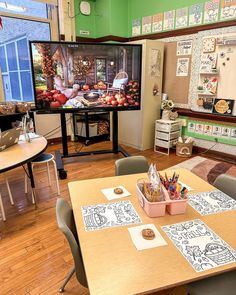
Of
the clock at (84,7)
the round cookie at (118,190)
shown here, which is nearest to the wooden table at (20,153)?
the round cookie at (118,190)

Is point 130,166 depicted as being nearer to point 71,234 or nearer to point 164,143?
point 71,234

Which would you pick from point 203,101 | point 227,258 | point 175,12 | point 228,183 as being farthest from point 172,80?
point 227,258

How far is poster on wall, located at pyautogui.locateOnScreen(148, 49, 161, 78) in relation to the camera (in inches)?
164

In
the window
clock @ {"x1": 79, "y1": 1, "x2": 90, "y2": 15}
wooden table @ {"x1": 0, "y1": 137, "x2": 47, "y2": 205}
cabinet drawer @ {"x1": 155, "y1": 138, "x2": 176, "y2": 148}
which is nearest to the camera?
wooden table @ {"x1": 0, "y1": 137, "x2": 47, "y2": 205}

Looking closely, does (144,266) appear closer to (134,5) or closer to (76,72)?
(76,72)

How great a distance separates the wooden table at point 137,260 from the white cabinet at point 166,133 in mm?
2998

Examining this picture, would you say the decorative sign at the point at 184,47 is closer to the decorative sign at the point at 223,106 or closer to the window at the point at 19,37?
the decorative sign at the point at 223,106

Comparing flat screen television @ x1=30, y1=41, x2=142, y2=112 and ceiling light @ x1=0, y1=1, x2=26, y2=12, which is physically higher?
ceiling light @ x1=0, y1=1, x2=26, y2=12

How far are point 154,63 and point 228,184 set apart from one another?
310cm

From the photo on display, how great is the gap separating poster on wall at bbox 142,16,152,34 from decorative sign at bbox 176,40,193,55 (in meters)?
0.74

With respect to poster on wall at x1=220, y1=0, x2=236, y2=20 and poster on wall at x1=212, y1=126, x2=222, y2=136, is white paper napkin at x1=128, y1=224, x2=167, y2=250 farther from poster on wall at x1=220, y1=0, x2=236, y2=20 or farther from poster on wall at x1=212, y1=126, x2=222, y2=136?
poster on wall at x1=220, y1=0, x2=236, y2=20

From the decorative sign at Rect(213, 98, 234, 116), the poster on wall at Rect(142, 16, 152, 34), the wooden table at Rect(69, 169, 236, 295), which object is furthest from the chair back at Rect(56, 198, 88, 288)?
the poster on wall at Rect(142, 16, 152, 34)

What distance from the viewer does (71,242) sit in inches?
45.1

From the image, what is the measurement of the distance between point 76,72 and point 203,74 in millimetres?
2113
